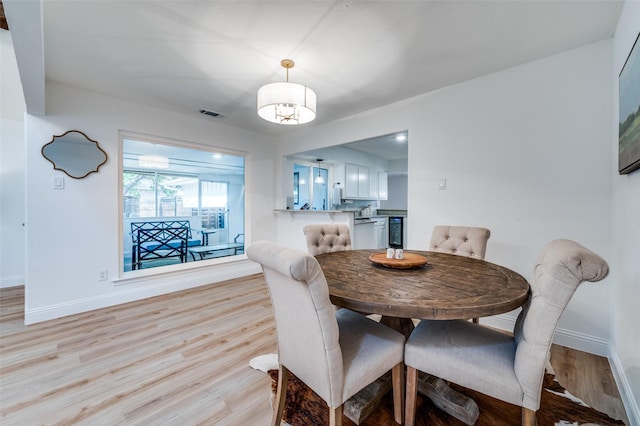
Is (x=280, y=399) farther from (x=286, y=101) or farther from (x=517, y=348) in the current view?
(x=286, y=101)

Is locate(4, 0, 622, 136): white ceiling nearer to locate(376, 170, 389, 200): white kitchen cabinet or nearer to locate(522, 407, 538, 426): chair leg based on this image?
locate(522, 407, 538, 426): chair leg

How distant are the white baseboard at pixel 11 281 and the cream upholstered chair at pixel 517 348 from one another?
17.6 ft

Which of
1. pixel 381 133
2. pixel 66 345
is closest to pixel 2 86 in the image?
pixel 66 345

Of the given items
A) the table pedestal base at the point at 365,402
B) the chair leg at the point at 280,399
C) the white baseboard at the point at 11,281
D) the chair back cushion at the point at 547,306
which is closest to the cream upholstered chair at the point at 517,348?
the chair back cushion at the point at 547,306

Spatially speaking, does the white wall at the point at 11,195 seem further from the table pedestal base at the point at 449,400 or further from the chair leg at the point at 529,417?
the chair leg at the point at 529,417

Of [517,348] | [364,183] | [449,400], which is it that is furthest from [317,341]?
[364,183]

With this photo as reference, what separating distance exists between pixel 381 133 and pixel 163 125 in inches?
114

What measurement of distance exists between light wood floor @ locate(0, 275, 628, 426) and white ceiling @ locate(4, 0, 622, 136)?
214cm

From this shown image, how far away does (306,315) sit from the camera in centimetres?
105

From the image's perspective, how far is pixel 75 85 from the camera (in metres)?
2.77

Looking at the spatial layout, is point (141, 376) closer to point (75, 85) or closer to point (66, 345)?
point (66, 345)

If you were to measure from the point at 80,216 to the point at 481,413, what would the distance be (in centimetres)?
399

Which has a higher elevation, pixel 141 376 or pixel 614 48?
pixel 614 48

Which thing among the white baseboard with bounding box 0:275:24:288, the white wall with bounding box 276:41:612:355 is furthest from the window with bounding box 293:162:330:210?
the white baseboard with bounding box 0:275:24:288
